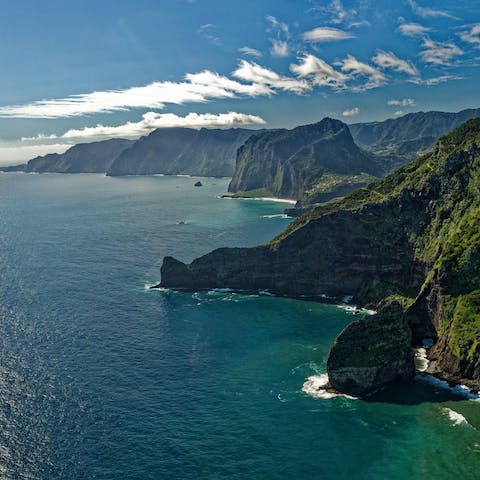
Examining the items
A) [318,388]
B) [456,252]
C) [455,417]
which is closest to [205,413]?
[318,388]

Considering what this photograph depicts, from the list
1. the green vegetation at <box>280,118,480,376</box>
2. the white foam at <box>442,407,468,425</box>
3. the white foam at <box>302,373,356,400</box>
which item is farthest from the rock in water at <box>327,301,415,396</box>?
the white foam at <box>442,407,468,425</box>

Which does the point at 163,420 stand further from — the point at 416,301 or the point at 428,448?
the point at 416,301

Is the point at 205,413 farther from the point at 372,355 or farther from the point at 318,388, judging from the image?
the point at 372,355

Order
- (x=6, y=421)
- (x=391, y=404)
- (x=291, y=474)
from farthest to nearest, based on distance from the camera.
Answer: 1. (x=391, y=404)
2. (x=6, y=421)
3. (x=291, y=474)

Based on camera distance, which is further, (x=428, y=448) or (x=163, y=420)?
(x=163, y=420)

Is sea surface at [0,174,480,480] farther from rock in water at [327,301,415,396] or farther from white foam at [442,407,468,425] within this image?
rock in water at [327,301,415,396]

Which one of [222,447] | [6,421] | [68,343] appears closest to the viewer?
[222,447]

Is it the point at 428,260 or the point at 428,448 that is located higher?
the point at 428,260

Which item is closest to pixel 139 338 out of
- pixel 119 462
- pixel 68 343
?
pixel 68 343

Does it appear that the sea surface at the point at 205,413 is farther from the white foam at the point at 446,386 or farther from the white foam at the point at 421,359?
the white foam at the point at 421,359
